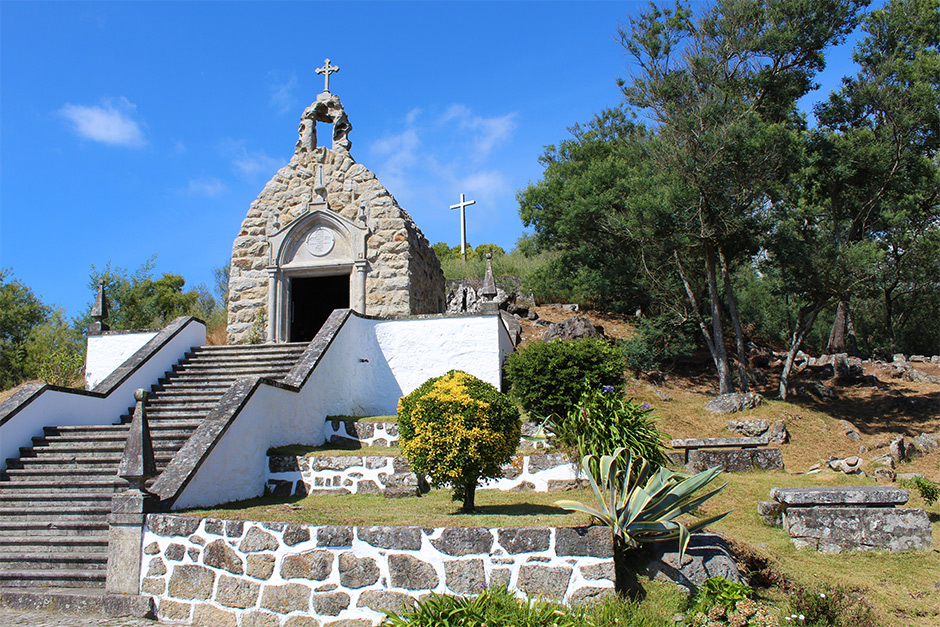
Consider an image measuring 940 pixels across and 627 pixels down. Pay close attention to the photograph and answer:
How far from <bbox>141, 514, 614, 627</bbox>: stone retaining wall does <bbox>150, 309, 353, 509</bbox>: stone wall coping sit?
0.91 meters

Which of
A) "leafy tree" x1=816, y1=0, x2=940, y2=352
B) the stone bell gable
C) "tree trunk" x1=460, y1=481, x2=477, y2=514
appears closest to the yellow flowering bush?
"tree trunk" x1=460, y1=481, x2=477, y2=514

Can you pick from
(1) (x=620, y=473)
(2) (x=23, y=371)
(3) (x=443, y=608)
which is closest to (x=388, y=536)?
(3) (x=443, y=608)

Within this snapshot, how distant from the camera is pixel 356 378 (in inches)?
448

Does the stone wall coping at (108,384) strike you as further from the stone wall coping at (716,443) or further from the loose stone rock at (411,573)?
the stone wall coping at (716,443)

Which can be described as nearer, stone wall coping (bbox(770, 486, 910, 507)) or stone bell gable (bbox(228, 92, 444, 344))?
stone wall coping (bbox(770, 486, 910, 507))

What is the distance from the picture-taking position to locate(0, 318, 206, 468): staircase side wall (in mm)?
8602

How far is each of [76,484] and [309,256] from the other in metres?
7.15

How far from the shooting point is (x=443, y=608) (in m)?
4.86

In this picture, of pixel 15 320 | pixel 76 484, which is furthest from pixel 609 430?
pixel 15 320

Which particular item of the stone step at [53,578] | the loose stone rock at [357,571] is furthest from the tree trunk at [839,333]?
the stone step at [53,578]

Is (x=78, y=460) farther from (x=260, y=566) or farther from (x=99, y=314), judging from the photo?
(x=99, y=314)

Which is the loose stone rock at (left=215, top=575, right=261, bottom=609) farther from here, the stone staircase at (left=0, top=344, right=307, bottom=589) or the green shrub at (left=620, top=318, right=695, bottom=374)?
the green shrub at (left=620, top=318, right=695, bottom=374)

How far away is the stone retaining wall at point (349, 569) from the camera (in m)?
5.12

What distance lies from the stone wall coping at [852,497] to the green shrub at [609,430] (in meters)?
1.52
